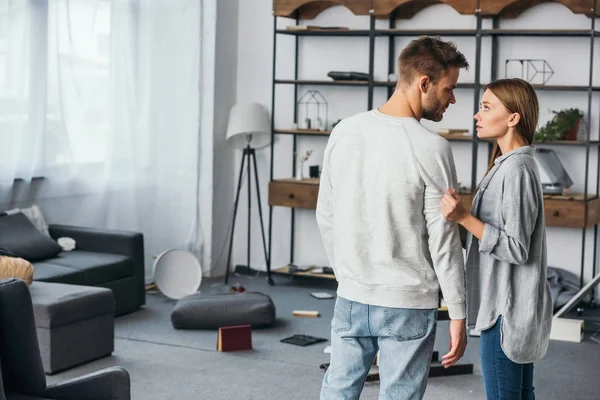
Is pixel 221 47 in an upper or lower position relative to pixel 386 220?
upper

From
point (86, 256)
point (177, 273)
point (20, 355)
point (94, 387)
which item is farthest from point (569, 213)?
point (20, 355)

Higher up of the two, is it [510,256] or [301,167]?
[301,167]

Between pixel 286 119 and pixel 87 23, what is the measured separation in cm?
180

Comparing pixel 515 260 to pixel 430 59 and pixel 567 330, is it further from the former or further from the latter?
pixel 567 330

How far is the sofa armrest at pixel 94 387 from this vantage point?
262 cm

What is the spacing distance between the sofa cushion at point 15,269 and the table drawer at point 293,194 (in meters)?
2.63

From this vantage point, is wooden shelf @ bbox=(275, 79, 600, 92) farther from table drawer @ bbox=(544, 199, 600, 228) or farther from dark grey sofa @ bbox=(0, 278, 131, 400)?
dark grey sofa @ bbox=(0, 278, 131, 400)

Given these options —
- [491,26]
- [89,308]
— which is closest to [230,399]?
[89,308]

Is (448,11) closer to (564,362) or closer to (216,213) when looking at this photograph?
(216,213)

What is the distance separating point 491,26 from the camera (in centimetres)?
661

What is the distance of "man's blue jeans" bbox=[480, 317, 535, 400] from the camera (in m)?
2.54

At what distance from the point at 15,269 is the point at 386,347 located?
2.71 m

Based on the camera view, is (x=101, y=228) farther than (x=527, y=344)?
Yes

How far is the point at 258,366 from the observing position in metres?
4.62
